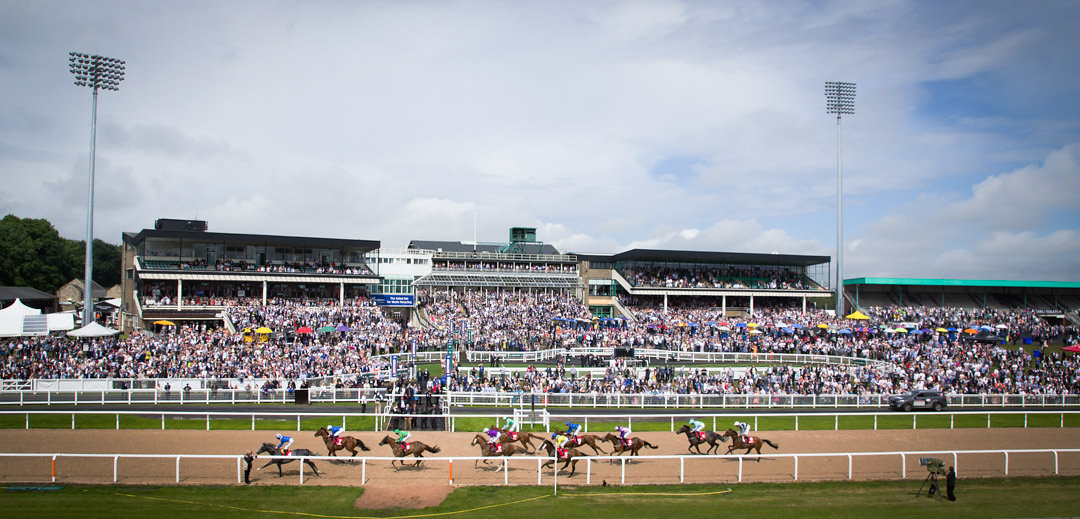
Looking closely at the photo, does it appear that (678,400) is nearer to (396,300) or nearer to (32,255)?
(396,300)

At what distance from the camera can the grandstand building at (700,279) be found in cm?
5141

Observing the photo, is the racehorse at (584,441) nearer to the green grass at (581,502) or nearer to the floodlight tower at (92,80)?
the green grass at (581,502)

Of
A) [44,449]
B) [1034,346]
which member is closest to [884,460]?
[44,449]

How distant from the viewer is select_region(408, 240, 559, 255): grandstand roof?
58.6 metres

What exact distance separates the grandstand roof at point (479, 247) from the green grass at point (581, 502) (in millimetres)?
45395

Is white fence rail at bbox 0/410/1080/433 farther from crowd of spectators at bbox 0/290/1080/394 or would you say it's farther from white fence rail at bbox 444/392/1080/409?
crowd of spectators at bbox 0/290/1080/394

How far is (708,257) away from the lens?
2079 inches

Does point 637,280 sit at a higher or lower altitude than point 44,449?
higher

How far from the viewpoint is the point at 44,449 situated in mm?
15586

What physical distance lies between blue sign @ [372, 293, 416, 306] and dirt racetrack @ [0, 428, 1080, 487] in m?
26.4

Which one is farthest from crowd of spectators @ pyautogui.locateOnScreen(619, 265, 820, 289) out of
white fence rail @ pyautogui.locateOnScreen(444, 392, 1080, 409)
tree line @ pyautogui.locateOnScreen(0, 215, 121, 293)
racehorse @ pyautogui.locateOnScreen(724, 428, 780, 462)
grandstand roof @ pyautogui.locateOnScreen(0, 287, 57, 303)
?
tree line @ pyautogui.locateOnScreen(0, 215, 121, 293)

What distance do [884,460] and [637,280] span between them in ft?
121

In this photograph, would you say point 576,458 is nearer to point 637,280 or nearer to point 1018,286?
point 637,280

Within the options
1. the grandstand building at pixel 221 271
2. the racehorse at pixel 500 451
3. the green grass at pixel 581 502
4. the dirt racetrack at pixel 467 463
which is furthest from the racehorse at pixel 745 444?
the grandstand building at pixel 221 271
